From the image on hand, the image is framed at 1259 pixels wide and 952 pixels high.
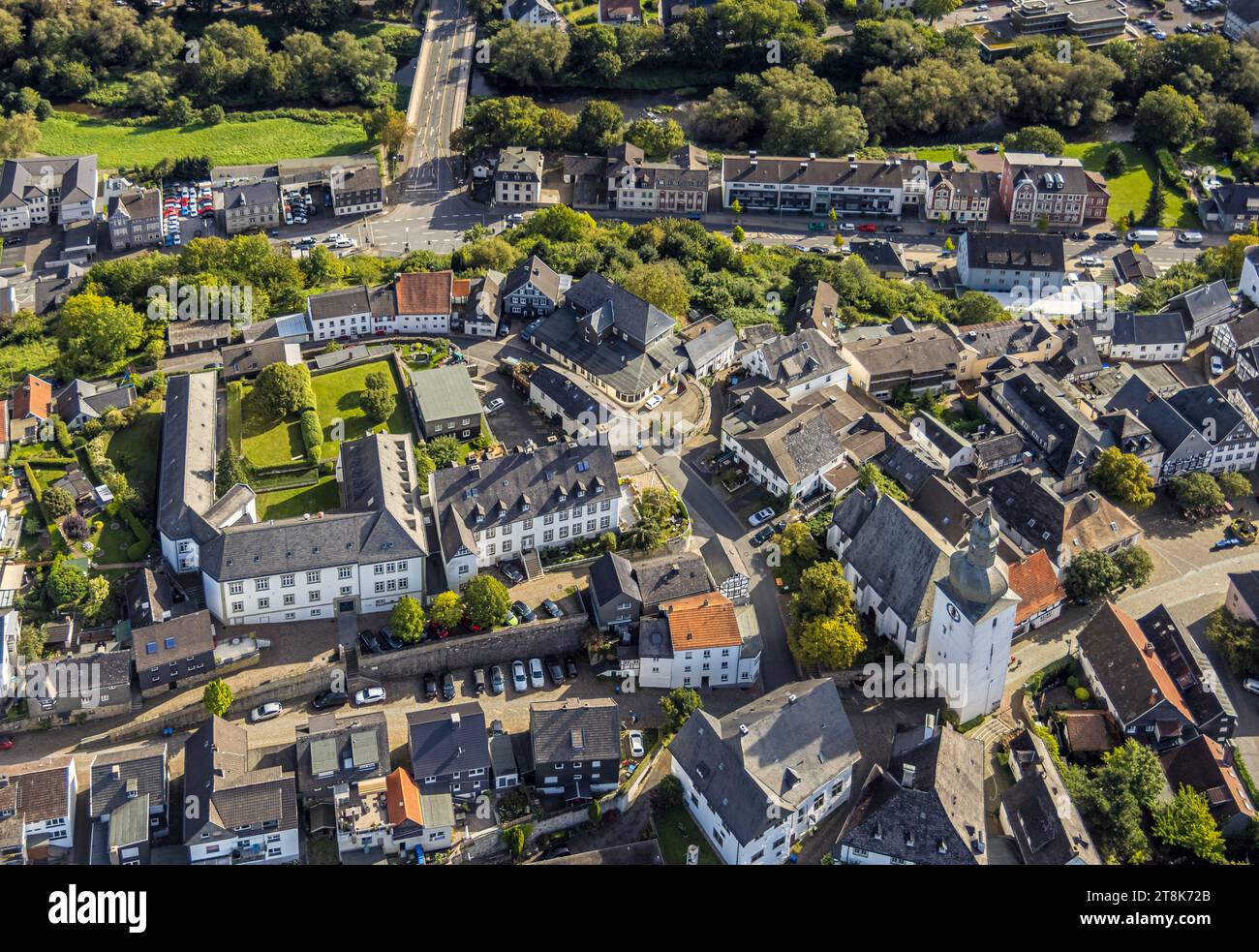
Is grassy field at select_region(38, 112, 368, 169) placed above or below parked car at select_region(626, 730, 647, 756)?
above

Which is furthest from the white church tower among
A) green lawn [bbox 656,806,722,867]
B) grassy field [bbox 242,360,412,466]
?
grassy field [bbox 242,360,412,466]

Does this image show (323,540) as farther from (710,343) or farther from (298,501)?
(710,343)

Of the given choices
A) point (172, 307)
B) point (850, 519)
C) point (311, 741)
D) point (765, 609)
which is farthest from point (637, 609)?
point (172, 307)

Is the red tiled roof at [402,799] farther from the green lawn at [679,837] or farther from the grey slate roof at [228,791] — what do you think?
the green lawn at [679,837]

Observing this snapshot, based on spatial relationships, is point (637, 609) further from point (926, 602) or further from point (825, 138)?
point (825, 138)

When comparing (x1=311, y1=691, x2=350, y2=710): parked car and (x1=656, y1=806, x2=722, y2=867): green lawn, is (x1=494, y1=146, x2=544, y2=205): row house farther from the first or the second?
(x1=656, y1=806, x2=722, y2=867): green lawn

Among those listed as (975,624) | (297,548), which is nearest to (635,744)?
(975,624)

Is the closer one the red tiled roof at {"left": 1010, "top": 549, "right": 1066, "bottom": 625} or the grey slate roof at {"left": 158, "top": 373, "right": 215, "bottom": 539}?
the grey slate roof at {"left": 158, "top": 373, "right": 215, "bottom": 539}
